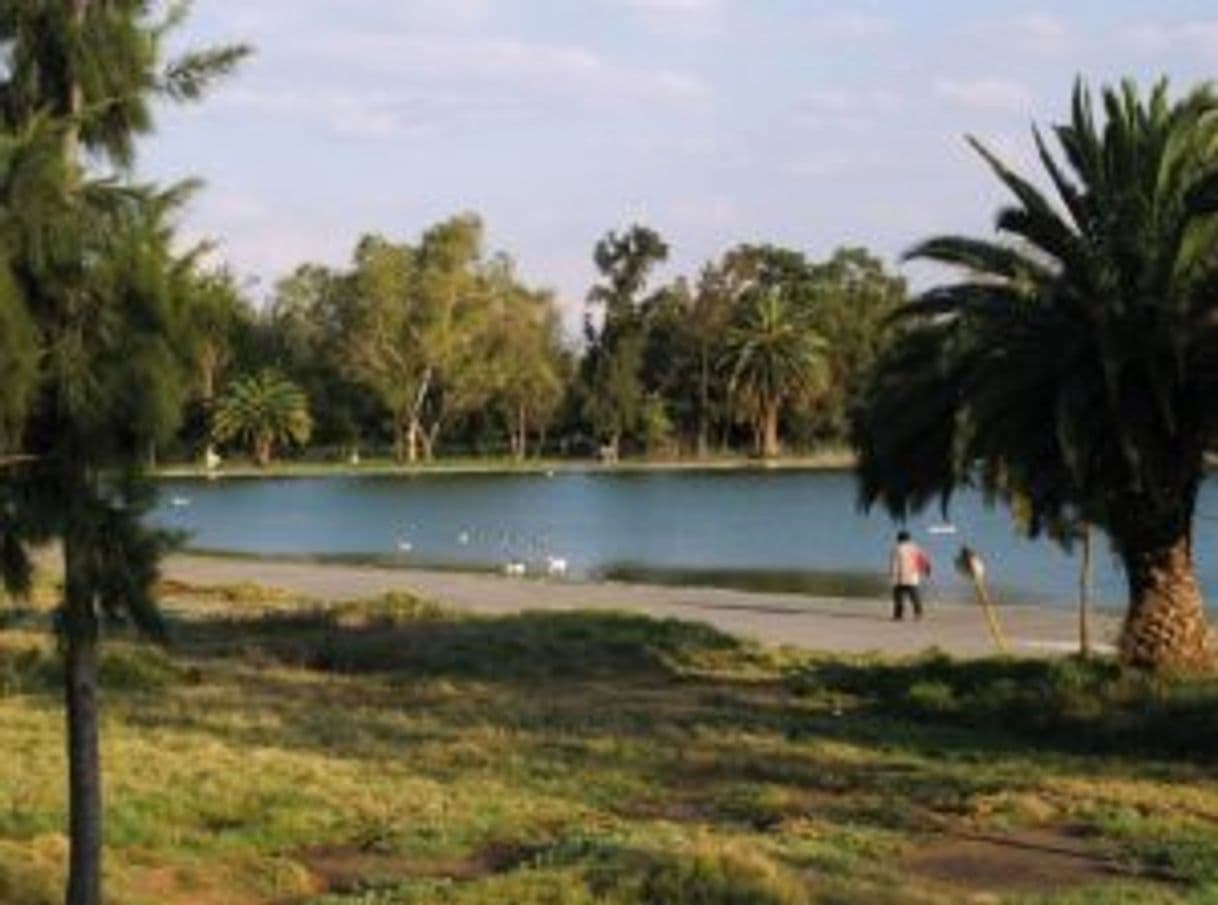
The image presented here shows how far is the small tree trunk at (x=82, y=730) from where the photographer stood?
8.67 m

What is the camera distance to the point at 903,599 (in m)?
31.3

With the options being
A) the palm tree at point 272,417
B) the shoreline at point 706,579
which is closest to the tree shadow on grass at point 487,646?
the shoreline at point 706,579

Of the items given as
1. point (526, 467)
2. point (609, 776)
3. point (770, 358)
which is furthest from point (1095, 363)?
point (526, 467)

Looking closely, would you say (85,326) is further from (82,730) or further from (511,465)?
(511,465)

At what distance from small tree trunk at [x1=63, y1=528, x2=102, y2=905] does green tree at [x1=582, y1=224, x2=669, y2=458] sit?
123 m

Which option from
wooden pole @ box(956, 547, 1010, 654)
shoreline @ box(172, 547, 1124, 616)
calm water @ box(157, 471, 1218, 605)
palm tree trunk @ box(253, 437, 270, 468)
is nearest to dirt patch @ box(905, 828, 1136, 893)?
wooden pole @ box(956, 547, 1010, 654)

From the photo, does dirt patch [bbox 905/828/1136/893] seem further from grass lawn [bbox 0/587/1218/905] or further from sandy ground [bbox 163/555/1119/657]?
sandy ground [bbox 163/555/1119/657]

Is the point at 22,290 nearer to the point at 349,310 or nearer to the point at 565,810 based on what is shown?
the point at 565,810

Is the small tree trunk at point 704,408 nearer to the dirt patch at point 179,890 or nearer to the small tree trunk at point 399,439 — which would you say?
the small tree trunk at point 399,439

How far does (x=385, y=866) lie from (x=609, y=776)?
12.5 feet

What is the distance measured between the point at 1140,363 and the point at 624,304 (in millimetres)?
127260

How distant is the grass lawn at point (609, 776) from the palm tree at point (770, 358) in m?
102

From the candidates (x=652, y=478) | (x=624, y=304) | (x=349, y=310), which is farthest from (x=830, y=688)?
(x=624, y=304)

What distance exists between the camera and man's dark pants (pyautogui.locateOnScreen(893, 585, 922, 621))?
101 feet
